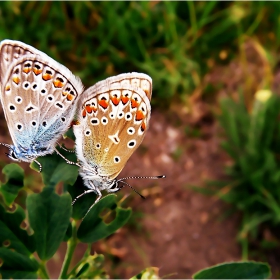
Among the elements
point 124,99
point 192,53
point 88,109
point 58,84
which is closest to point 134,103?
point 124,99

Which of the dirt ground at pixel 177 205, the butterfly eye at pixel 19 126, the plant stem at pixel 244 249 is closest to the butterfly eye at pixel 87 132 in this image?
the butterfly eye at pixel 19 126

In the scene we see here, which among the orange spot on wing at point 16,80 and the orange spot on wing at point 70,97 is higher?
the orange spot on wing at point 16,80

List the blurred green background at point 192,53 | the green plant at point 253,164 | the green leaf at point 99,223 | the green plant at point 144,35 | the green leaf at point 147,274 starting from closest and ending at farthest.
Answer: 1. the green leaf at point 147,274
2. the green leaf at point 99,223
3. the green plant at point 253,164
4. the blurred green background at point 192,53
5. the green plant at point 144,35

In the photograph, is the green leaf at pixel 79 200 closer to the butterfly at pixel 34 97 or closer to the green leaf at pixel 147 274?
the butterfly at pixel 34 97

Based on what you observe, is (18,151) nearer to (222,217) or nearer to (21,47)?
(21,47)

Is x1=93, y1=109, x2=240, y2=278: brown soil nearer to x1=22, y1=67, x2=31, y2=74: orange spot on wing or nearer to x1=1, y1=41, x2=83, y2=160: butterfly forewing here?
x1=1, y1=41, x2=83, y2=160: butterfly forewing

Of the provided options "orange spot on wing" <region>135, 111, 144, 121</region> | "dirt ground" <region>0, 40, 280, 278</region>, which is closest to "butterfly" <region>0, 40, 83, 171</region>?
"orange spot on wing" <region>135, 111, 144, 121</region>

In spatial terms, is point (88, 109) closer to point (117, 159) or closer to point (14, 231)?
point (117, 159)
